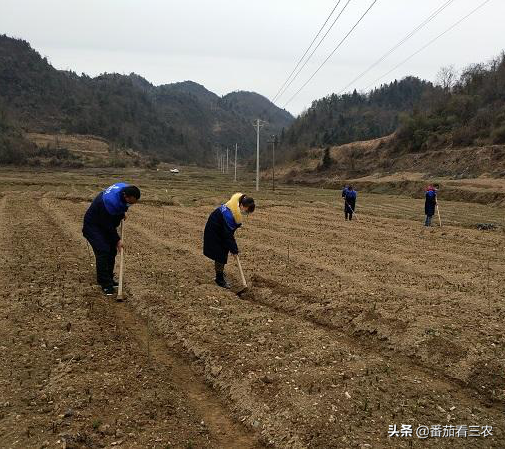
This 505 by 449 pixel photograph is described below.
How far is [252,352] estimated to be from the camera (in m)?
5.46

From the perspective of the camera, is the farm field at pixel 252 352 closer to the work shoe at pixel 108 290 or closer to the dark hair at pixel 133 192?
the work shoe at pixel 108 290

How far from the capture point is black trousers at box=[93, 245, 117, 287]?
766cm

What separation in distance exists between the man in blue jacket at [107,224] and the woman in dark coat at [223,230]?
152 centimetres

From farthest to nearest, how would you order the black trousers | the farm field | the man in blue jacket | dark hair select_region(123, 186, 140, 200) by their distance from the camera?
1. the black trousers
2. the man in blue jacket
3. dark hair select_region(123, 186, 140, 200)
4. the farm field

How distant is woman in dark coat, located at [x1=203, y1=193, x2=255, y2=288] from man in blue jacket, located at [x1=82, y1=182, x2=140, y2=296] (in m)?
1.52

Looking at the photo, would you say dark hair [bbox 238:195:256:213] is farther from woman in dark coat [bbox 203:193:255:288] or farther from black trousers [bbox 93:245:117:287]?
black trousers [bbox 93:245:117:287]

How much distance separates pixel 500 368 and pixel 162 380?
391 cm

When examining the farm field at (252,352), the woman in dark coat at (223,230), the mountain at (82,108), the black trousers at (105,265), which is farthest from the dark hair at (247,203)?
the mountain at (82,108)

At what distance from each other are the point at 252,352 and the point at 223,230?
318cm

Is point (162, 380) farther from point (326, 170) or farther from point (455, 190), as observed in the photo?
point (326, 170)

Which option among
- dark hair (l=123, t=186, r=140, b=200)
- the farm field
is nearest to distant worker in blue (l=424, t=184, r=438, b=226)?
the farm field

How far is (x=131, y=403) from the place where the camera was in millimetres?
4332

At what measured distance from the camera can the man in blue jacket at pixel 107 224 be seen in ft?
24.6

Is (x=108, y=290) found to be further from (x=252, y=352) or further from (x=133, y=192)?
(x=252, y=352)
